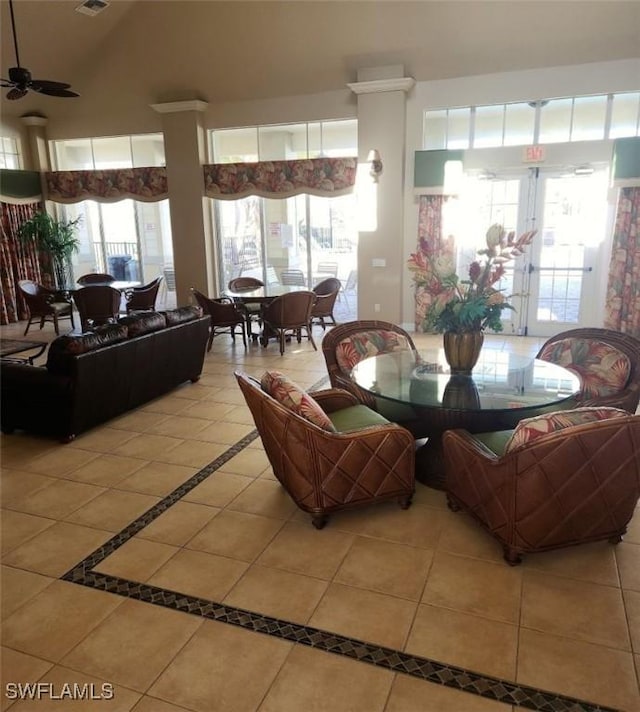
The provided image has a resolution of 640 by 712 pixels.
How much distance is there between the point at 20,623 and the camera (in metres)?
2.39

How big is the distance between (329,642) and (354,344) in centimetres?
242

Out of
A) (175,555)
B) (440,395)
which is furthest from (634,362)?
(175,555)

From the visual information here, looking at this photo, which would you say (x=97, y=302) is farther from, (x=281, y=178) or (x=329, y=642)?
(x=329, y=642)

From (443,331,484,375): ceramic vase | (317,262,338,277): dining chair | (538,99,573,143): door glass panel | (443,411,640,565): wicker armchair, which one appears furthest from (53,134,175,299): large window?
(443,411,640,565): wicker armchair

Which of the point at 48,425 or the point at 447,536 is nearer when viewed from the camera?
the point at 447,536

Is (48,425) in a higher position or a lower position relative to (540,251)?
lower

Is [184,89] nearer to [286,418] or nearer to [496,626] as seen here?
[286,418]

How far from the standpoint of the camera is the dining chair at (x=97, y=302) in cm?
769

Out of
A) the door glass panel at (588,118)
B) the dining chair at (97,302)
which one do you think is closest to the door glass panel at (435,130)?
the door glass panel at (588,118)

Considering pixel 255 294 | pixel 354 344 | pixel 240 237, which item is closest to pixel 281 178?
pixel 240 237

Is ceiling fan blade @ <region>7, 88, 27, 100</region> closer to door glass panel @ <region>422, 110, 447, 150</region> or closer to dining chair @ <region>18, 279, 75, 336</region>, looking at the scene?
dining chair @ <region>18, 279, 75, 336</region>

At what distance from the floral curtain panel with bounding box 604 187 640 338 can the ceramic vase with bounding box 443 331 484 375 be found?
465cm

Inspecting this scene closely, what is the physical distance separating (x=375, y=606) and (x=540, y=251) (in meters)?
6.48

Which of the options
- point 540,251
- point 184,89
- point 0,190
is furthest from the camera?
point 0,190
